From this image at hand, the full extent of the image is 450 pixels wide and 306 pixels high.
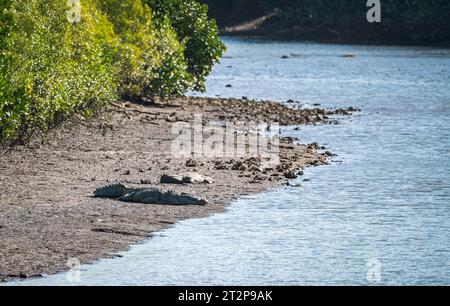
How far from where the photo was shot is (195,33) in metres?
47.5

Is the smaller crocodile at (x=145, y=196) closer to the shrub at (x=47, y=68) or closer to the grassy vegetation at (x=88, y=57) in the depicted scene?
the shrub at (x=47, y=68)

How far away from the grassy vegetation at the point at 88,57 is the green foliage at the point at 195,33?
1.6 inches

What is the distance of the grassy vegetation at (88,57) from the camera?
26.5 m

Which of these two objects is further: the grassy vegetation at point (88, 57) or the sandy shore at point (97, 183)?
the grassy vegetation at point (88, 57)

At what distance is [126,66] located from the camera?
3825 cm

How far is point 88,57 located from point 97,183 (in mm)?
7762

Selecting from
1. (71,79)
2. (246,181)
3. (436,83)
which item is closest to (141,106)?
(71,79)

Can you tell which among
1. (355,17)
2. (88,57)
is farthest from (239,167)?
(355,17)

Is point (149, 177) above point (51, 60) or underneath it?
underneath

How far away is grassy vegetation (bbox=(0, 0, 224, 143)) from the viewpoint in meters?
26.5

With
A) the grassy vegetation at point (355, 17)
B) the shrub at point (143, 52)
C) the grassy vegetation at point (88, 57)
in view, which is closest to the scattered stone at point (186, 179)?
the grassy vegetation at point (88, 57)

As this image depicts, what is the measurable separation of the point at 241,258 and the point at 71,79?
11.2m

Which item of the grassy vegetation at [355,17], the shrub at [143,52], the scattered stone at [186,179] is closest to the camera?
the scattered stone at [186,179]

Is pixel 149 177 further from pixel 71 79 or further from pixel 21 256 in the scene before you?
pixel 21 256
